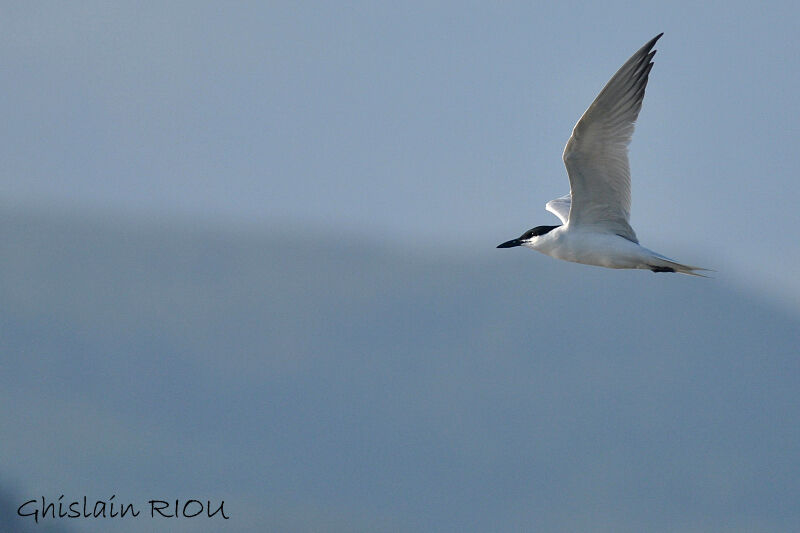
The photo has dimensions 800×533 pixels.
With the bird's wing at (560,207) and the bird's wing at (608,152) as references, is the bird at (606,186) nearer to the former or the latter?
the bird's wing at (608,152)

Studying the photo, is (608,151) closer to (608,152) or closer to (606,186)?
(608,152)

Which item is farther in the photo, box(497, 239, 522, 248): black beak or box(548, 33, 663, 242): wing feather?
box(497, 239, 522, 248): black beak

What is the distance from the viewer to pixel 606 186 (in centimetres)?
1241

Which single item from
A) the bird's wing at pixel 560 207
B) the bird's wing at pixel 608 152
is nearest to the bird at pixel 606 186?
the bird's wing at pixel 608 152

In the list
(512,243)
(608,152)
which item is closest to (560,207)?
(512,243)

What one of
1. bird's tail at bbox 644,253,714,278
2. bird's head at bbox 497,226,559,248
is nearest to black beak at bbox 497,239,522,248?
bird's head at bbox 497,226,559,248

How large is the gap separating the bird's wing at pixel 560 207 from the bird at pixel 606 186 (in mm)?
483

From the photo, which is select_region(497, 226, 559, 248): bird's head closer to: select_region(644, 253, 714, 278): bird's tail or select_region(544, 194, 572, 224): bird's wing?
select_region(544, 194, 572, 224): bird's wing

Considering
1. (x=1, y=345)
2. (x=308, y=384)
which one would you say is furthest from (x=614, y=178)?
(x=308, y=384)

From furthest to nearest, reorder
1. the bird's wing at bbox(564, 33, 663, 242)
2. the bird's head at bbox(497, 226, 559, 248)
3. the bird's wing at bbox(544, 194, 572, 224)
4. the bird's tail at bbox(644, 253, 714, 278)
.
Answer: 1. the bird's wing at bbox(544, 194, 572, 224)
2. the bird's head at bbox(497, 226, 559, 248)
3. the bird's tail at bbox(644, 253, 714, 278)
4. the bird's wing at bbox(564, 33, 663, 242)

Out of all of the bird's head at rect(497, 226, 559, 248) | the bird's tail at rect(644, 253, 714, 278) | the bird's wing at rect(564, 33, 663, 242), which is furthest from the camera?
the bird's head at rect(497, 226, 559, 248)

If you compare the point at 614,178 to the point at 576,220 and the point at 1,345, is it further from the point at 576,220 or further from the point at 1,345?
the point at 1,345

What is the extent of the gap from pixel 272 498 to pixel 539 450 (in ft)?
169

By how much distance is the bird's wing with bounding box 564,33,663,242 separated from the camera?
462 inches
